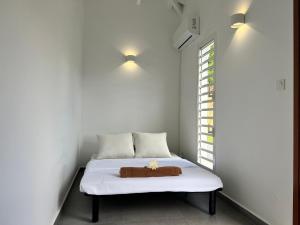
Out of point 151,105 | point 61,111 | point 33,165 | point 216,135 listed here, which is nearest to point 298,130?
point 216,135

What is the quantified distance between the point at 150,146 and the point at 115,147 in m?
0.59

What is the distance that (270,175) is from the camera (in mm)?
2348

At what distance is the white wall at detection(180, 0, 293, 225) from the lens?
7.14ft

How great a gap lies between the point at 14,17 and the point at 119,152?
10.3ft

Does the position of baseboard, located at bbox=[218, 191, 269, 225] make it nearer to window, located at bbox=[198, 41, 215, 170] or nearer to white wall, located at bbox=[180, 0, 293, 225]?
white wall, located at bbox=[180, 0, 293, 225]

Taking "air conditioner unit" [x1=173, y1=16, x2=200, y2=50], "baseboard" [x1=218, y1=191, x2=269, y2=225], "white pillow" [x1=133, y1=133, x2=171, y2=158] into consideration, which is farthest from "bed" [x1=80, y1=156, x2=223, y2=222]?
"air conditioner unit" [x1=173, y1=16, x2=200, y2=50]

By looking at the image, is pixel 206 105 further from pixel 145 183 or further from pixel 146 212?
pixel 146 212

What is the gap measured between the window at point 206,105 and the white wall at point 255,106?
19cm

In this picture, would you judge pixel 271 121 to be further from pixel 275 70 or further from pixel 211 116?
pixel 211 116

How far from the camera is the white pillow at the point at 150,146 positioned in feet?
14.0

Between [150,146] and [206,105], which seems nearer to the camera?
[206,105]

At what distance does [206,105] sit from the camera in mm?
3893

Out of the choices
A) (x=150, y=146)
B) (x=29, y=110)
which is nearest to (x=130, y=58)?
(x=150, y=146)

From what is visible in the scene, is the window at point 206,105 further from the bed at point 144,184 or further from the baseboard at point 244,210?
the bed at point 144,184
